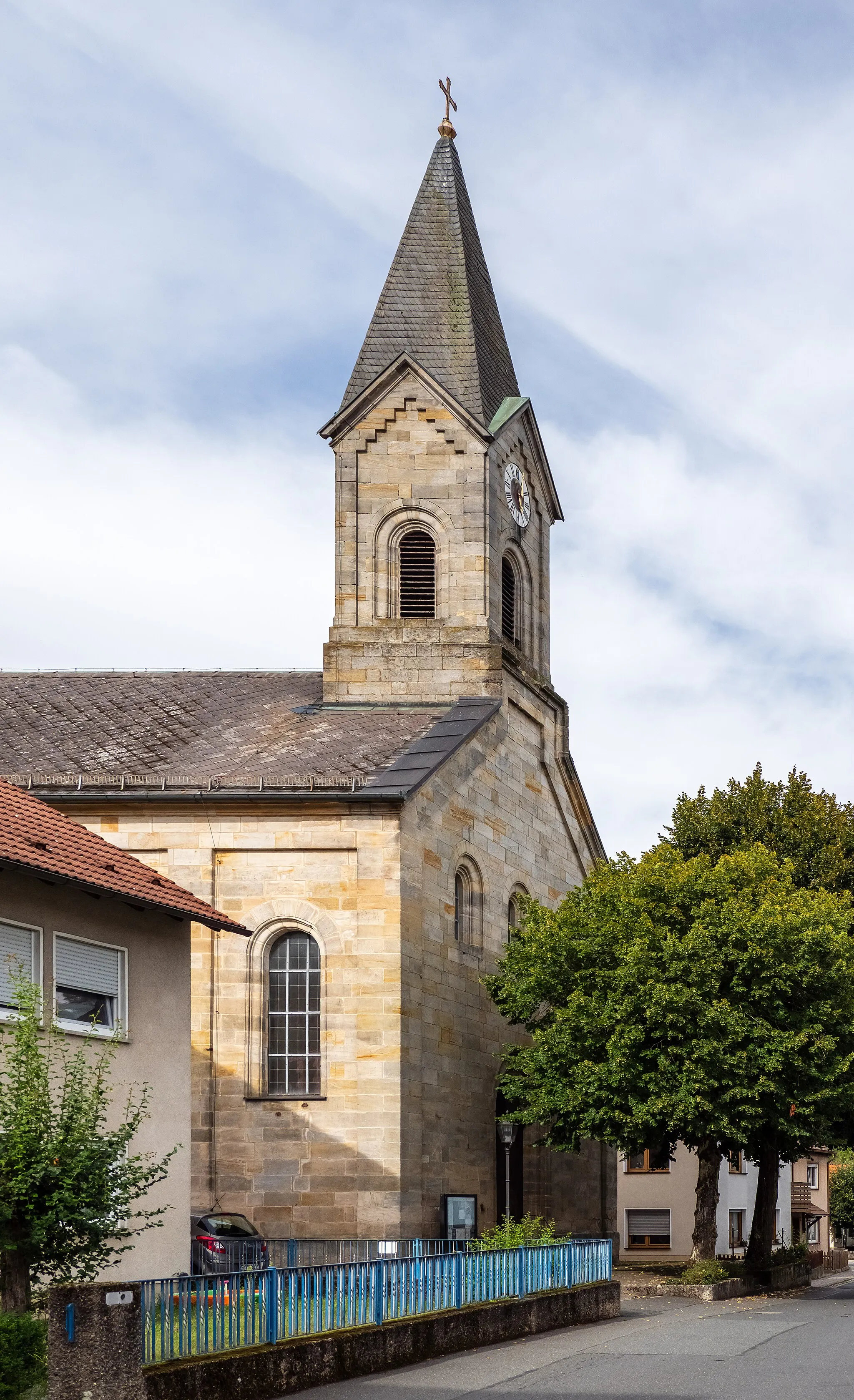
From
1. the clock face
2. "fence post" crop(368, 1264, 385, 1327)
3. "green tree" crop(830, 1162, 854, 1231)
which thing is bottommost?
"green tree" crop(830, 1162, 854, 1231)

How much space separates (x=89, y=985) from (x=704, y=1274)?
1543 cm

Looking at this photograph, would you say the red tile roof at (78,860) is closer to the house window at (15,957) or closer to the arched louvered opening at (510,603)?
the house window at (15,957)

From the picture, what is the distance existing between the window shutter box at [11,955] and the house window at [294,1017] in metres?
12.5

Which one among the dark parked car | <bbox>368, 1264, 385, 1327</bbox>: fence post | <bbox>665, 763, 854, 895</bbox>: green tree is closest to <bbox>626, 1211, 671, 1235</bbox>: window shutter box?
<bbox>665, 763, 854, 895</bbox>: green tree

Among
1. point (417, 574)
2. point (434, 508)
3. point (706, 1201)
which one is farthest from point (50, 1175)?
point (434, 508)

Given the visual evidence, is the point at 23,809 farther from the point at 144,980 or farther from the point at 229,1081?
the point at 229,1081

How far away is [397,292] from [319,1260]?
23208 millimetres

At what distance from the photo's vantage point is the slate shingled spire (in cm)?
4016

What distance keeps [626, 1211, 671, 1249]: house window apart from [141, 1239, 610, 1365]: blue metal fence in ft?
102

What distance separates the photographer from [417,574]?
3909cm

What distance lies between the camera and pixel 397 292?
4166cm

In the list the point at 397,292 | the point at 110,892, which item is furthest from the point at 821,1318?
the point at 397,292

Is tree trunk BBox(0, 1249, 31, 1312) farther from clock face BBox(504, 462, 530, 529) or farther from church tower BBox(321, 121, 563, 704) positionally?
clock face BBox(504, 462, 530, 529)

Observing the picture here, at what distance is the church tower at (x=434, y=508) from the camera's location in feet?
124
